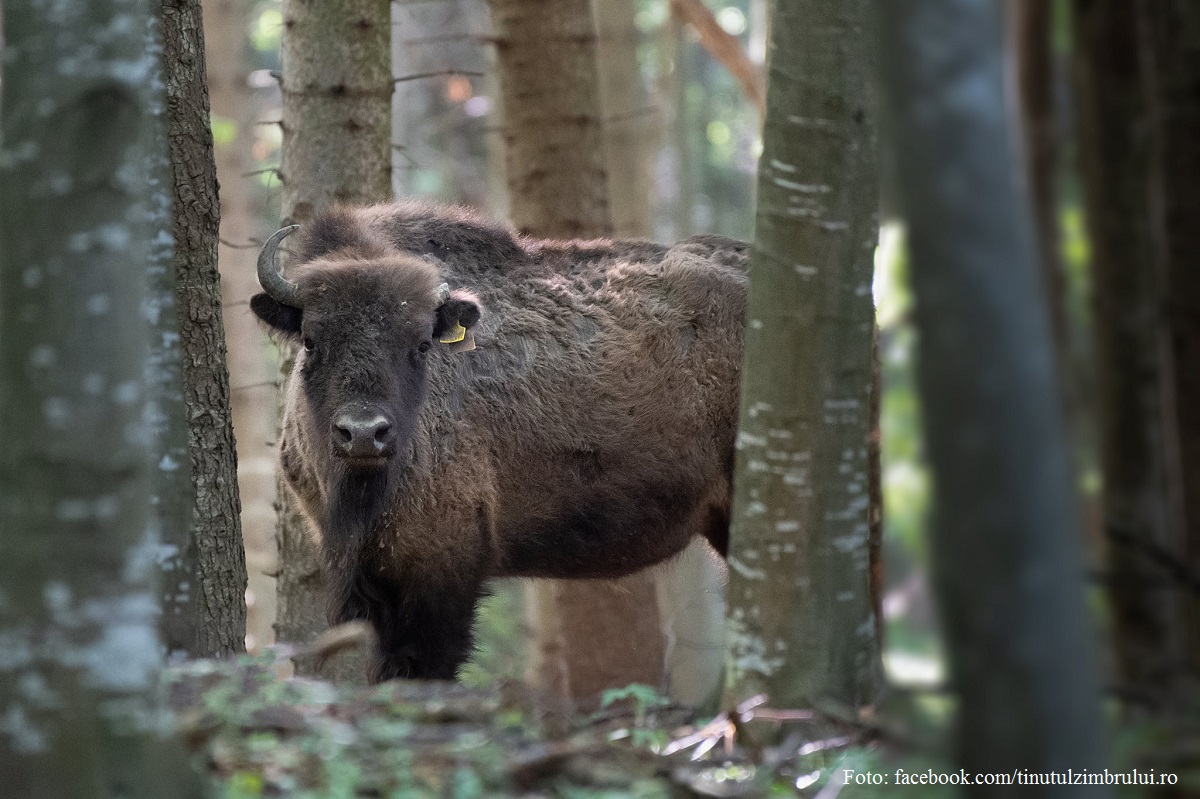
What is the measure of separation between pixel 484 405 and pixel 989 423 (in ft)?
16.7

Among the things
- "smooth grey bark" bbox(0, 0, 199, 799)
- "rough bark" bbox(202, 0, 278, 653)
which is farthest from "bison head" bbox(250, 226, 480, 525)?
"rough bark" bbox(202, 0, 278, 653)

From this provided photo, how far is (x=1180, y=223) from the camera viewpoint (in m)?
3.58

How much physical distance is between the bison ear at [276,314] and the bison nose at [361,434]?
83 cm

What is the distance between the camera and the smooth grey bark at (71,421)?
336 cm

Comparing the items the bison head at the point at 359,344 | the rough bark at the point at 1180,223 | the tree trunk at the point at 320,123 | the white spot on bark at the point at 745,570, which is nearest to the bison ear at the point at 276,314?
the bison head at the point at 359,344

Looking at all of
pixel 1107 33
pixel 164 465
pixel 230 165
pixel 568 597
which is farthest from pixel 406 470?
pixel 230 165

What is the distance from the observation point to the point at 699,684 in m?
12.6

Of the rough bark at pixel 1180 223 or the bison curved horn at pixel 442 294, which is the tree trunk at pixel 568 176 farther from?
the rough bark at pixel 1180 223

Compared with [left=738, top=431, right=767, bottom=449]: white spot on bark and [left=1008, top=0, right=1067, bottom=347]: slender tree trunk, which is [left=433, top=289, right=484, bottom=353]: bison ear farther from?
[left=1008, top=0, right=1067, bottom=347]: slender tree trunk

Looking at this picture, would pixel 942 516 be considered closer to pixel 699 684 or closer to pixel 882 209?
pixel 882 209

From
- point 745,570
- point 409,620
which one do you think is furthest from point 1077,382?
point 409,620

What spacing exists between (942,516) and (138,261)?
7.46 ft

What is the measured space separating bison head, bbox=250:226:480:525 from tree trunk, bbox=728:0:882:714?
8.93 feet

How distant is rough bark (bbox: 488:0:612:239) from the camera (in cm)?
963
